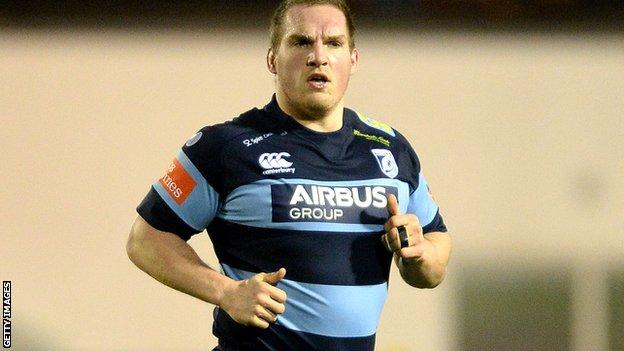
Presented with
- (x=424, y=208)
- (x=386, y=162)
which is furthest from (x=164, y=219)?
(x=424, y=208)

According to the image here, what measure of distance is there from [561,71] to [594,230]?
73cm

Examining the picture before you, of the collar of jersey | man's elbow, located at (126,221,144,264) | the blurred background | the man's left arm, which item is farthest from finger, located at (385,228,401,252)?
the blurred background

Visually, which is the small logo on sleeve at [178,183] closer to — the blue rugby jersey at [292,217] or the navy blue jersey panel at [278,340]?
the blue rugby jersey at [292,217]

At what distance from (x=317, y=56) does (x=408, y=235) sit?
0.45m

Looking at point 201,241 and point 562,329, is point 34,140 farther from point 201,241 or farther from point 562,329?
point 562,329

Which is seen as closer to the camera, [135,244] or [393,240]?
[393,240]

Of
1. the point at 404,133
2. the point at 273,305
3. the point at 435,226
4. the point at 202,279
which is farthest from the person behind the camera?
the point at 404,133

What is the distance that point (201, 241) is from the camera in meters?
4.57

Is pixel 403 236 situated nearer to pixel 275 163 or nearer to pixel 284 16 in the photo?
pixel 275 163

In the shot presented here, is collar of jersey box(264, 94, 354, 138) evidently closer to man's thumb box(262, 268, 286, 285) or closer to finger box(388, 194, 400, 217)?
finger box(388, 194, 400, 217)

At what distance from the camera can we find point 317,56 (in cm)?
241

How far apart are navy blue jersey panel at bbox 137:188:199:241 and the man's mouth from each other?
0.42 m

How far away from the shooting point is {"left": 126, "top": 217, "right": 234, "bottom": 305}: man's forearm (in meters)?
2.28

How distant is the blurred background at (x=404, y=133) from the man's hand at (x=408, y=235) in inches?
89.8
